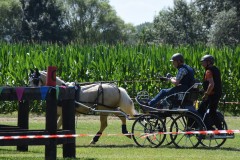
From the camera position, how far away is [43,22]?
82.8 m

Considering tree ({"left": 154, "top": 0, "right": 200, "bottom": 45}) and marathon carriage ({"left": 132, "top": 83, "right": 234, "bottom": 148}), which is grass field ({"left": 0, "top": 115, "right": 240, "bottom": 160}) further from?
tree ({"left": 154, "top": 0, "right": 200, "bottom": 45})

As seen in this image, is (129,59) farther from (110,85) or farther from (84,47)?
(110,85)

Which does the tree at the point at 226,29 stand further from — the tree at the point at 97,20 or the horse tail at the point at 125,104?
the horse tail at the point at 125,104

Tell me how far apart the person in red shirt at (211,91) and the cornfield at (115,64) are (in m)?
13.5

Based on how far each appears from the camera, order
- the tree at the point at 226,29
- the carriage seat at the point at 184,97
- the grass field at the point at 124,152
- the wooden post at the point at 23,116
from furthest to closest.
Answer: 1. the tree at the point at 226,29
2. the carriage seat at the point at 184,97
3. the wooden post at the point at 23,116
4. the grass field at the point at 124,152

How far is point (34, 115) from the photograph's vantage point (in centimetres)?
3002

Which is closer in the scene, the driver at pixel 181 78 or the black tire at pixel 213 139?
the black tire at pixel 213 139

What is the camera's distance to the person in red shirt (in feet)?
56.7

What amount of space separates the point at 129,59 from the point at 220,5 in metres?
45.0

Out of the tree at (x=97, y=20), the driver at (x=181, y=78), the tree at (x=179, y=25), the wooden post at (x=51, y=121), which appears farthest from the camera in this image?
the tree at (x=97, y=20)

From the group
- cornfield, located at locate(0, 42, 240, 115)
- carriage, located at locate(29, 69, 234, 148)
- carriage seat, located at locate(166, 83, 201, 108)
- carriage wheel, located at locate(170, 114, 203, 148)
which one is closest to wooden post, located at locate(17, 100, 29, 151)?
carriage, located at locate(29, 69, 234, 148)

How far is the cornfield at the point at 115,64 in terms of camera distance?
103 ft

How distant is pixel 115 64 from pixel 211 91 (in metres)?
15.1

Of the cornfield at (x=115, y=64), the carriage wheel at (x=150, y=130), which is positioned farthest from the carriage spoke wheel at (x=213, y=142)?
the cornfield at (x=115, y=64)
